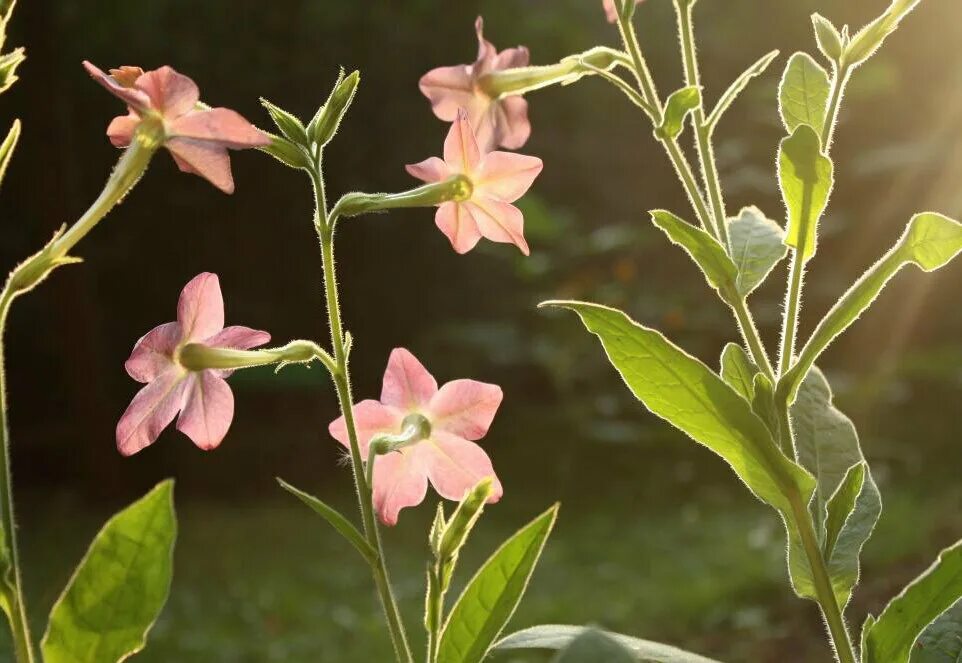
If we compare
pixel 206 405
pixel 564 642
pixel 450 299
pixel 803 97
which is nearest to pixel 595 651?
pixel 564 642

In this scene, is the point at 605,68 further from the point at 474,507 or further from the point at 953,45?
the point at 953,45

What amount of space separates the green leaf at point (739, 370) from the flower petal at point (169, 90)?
29cm

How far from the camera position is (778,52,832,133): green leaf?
2.05 ft

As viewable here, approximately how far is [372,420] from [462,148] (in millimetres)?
138

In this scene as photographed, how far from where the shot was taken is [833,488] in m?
0.65

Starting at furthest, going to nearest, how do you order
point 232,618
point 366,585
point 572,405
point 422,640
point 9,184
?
point 572,405, point 9,184, point 366,585, point 232,618, point 422,640

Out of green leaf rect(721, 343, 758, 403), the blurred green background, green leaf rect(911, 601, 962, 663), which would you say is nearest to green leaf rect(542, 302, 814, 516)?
green leaf rect(721, 343, 758, 403)

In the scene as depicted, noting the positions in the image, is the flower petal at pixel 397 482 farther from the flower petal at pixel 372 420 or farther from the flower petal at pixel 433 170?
the flower petal at pixel 433 170

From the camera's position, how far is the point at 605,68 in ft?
2.09

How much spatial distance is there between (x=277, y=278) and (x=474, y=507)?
449 cm

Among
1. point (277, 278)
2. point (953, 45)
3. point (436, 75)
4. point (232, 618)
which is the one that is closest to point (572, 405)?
point (277, 278)

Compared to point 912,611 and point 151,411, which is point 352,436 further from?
point 912,611

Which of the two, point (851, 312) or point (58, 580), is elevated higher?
point (851, 312)

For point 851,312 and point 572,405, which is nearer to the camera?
point 851,312
